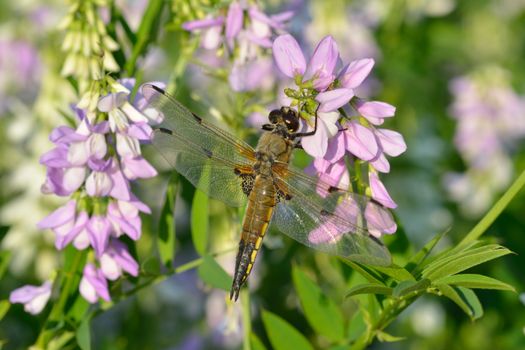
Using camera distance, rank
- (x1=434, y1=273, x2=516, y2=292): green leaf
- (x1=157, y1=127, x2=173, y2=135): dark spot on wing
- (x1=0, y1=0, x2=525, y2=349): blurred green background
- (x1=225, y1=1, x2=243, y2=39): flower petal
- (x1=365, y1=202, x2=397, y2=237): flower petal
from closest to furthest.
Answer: (x1=434, y1=273, x2=516, y2=292): green leaf → (x1=365, y1=202, x2=397, y2=237): flower petal → (x1=157, y1=127, x2=173, y2=135): dark spot on wing → (x1=225, y1=1, x2=243, y2=39): flower petal → (x1=0, y1=0, x2=525, y2=349): blurred green background

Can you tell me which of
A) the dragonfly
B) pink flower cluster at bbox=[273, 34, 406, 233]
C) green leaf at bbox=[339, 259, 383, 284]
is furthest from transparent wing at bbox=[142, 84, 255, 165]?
green leaf at bbox=[339, 259, 383, 284]

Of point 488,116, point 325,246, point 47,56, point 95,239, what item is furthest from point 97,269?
point 488,116

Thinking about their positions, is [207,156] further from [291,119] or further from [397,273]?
[397,273]

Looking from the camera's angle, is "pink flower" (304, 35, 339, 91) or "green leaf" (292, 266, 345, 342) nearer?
"pink flower" (304, 35, 339, 91)

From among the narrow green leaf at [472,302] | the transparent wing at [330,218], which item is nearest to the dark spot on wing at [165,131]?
the transparent wing at [330,218]

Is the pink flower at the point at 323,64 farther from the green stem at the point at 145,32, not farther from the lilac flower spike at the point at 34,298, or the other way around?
the lilac flower spike at the point at 34,298

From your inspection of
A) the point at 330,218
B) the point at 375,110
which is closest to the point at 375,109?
the point at 375,110

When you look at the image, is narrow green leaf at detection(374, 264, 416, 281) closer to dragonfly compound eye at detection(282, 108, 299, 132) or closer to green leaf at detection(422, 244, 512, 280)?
green leaf at detection(422, 244, 512, 280)
